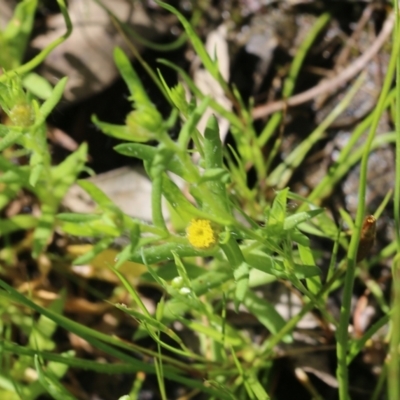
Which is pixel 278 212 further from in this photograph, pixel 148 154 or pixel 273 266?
pixel 148 154

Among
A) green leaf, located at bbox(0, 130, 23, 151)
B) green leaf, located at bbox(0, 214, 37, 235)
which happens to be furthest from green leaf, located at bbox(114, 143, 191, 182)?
green leaf, located at bbox(0, 214, 37, 235)

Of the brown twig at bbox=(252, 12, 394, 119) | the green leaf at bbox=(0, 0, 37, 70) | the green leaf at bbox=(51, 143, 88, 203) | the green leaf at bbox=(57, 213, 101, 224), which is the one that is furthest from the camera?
the brown twig at bbox=(252, 12, 394, 119)

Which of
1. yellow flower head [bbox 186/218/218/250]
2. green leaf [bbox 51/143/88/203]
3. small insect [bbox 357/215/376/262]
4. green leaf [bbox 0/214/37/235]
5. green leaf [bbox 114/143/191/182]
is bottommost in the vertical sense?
green leaf [bbox 0/214/37/235]

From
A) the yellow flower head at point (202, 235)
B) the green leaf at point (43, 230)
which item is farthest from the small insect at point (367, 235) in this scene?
the green leaf at point (43, 230)

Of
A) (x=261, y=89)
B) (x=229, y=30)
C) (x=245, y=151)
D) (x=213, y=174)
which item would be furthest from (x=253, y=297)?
(x=229, y=30)

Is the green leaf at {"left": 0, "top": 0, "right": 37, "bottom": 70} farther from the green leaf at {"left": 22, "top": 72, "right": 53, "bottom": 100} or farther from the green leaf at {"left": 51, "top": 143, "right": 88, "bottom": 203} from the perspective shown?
the green leaf at {"left": 51, "top": 143, "right": 88, "bottom": 203}
